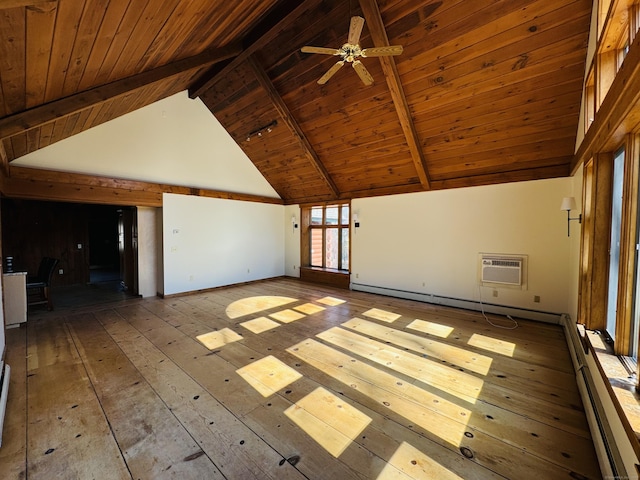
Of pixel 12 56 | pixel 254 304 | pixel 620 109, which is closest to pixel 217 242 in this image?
pixel 254 304

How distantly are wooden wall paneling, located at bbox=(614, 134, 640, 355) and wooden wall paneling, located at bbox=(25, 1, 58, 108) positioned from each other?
13.2 ft

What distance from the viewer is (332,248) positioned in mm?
7902

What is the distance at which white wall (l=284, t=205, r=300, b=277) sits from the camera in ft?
27.5

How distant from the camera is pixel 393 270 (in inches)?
244

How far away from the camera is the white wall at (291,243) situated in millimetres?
8367

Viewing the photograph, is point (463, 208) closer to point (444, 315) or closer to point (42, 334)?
point (444, 315)

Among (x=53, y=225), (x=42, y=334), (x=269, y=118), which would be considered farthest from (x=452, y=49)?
(x=53, y=225)

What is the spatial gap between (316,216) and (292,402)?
20.7ft

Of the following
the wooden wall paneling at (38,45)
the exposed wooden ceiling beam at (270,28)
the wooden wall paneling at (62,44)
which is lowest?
the wooden wall paneling at (38,45)

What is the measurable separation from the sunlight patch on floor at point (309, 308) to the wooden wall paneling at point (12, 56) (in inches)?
175

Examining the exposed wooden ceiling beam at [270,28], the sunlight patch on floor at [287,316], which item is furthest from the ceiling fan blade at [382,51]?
the sunlight patch on floor at [287,316]

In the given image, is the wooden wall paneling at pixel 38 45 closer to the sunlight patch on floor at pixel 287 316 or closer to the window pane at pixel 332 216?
the sunlight patch on floor at pixel 287 316

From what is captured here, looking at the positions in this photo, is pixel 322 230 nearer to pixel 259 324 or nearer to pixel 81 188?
pixel 259 324

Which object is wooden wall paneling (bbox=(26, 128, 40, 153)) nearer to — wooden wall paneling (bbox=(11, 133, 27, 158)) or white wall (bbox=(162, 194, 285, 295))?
wooden wall paneling (bbox=(11, 133, 27, 158))
